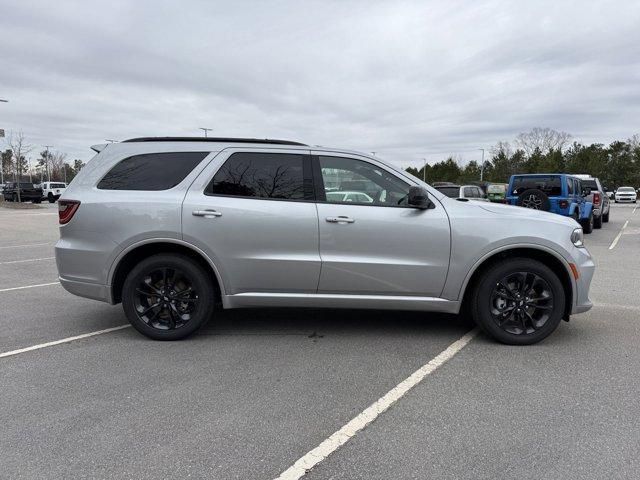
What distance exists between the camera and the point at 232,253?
4438 millimetres

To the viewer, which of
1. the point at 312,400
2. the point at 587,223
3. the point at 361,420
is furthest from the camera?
the point at 587,223

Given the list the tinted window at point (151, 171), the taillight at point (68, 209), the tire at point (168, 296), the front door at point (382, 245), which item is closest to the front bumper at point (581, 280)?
the front door at point (382, 245)

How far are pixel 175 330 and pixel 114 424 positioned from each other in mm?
1535

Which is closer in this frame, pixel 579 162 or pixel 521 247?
pixel 521 247

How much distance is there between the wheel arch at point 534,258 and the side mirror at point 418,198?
0.72 m

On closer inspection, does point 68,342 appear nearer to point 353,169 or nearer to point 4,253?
point 353,169

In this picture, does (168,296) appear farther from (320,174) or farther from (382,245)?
(382,245)

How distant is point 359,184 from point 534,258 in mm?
1790

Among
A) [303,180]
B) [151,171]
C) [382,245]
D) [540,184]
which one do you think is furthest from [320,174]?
[540,184]

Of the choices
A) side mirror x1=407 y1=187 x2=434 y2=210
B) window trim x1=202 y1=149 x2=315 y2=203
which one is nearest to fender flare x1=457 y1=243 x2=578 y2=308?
side mirror x1=407 y1=187 x2=434 y2=210

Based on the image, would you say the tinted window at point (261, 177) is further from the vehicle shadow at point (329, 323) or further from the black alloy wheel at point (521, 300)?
the black alloy wheel at point (521, 300)

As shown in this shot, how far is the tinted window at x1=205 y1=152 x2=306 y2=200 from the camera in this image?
4523 millimetres

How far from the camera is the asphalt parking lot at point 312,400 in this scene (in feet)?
8.80

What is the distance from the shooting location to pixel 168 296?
15.0ft
